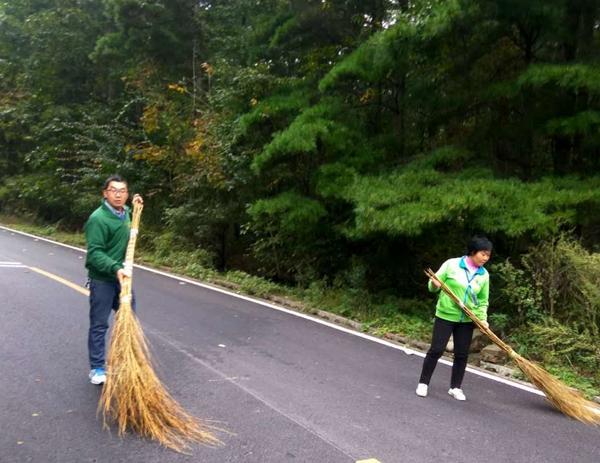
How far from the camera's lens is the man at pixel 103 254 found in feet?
16.1

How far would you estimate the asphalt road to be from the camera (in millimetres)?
4098

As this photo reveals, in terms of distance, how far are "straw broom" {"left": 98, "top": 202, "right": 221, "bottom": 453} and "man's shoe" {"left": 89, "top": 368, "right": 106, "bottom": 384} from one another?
1.75ft

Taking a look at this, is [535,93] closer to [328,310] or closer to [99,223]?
[328,310]

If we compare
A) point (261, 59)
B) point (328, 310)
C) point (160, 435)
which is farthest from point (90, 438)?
point (261, 59)

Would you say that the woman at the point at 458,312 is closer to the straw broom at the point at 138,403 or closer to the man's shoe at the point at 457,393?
the man's shoe at the point at 457,393

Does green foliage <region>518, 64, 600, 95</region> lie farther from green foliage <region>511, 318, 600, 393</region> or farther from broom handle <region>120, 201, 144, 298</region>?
broom handle <region>120, 201, 144, 298</region>

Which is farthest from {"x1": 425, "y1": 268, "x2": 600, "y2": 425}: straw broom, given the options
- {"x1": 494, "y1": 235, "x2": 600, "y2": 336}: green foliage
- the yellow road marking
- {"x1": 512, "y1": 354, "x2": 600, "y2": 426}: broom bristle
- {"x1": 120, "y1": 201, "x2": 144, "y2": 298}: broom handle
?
the yellow road marking

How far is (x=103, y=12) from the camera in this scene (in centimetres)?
2272

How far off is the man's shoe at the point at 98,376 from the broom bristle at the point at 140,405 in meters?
0.56

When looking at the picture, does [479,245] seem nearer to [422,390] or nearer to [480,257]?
[480,257]

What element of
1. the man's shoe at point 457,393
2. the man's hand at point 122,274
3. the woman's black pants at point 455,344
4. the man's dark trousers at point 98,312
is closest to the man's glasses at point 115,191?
the man's hand at point 122,274

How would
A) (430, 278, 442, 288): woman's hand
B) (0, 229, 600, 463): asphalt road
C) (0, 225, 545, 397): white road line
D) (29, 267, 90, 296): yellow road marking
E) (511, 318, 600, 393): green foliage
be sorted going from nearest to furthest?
1. (0, 229, 600, 463): asphalt road
2. (430, 278, 442, 288): woman's hand
3. (0, 225, 545, 397): white road line
4. (511, 318, 600, 393): green foliage
5. (29, 267, 90, 296): yellow road marking

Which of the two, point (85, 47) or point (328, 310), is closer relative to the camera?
point (328, 310)

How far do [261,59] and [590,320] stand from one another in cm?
970
